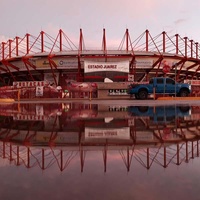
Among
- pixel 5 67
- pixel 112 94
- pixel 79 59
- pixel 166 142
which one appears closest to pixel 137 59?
pixel 79 59

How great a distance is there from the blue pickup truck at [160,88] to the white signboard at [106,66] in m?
25.2

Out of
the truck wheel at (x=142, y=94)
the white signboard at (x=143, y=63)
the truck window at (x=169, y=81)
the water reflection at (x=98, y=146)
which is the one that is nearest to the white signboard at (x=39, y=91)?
the truck wheel at (x=142, y=94)

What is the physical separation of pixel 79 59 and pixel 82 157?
4789cm

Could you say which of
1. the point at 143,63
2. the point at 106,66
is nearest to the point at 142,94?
the point at 106,66

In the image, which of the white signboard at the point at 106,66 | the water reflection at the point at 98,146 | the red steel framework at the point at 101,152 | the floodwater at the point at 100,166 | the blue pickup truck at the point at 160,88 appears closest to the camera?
the floodwater at the point at 100,166

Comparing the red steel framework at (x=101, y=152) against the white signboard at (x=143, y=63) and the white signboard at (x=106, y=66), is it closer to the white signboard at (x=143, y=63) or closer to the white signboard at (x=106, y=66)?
the white signboard at (x=106, y=66)

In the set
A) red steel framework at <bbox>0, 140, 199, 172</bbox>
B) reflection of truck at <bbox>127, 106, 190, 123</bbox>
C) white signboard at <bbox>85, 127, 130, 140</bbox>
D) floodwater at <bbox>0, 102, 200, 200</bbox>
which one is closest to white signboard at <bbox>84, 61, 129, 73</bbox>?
reflection of truck at <bbox>127, 106, 190, 123</bbox>

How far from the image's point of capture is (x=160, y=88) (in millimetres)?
25281

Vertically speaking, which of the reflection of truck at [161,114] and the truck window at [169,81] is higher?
the truck window at [169,81]

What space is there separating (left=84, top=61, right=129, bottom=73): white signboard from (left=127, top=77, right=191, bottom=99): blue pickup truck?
25.2 metres

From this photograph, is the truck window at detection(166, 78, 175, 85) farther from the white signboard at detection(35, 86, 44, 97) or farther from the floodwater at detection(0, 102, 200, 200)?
the floodwater at detection(0, 102, 200, 200)

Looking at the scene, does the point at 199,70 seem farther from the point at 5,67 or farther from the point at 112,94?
the point at 5,67

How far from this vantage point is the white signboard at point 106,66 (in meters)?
50.2

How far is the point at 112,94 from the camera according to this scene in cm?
3909
